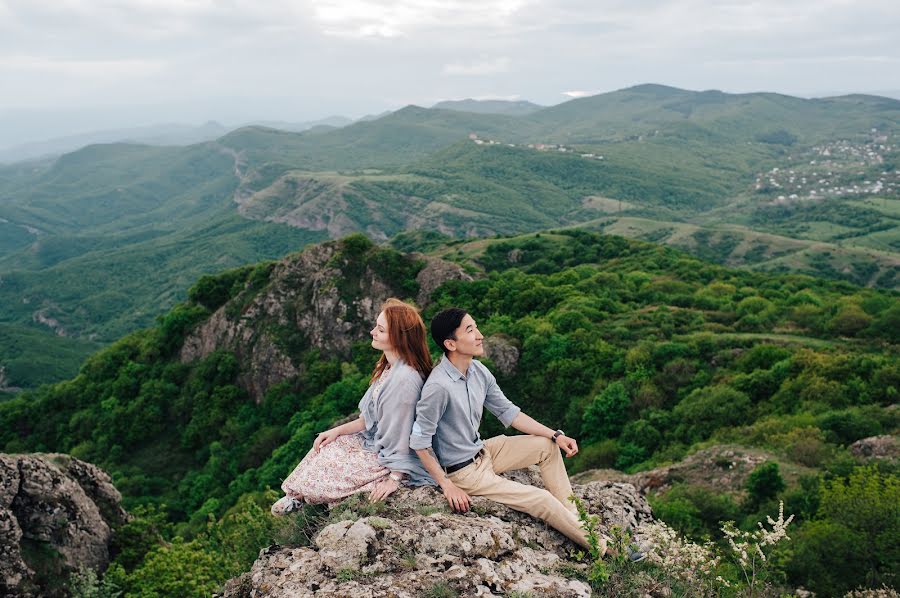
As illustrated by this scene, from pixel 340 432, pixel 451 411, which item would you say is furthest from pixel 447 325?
pixel 340 432

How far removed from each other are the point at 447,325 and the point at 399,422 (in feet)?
5.77

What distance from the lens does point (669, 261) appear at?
6812cm

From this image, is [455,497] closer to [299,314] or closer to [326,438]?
[326,438]

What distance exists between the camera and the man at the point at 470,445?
8570 mm

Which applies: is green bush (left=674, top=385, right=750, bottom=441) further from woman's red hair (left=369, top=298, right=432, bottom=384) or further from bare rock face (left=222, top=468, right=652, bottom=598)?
woman's red hair (left=369, top=298, right=432, bottom=384)

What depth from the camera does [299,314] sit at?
1959 inches

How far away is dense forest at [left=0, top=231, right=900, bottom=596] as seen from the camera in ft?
58.6

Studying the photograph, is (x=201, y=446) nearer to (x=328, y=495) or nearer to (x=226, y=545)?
(x=226, y=545)

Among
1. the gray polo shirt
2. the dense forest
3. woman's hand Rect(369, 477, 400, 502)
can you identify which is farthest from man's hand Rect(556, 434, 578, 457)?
the dense forest

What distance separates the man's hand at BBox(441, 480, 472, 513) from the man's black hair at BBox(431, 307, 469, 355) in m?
2.14

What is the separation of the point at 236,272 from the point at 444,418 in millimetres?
54931

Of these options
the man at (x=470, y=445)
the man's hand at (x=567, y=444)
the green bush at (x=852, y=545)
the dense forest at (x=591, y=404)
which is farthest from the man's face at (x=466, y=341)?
the green bush at (x=852, y=545)

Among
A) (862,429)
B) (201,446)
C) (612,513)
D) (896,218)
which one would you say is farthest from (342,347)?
(896,218)

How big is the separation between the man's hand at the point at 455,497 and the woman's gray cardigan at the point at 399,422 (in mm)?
663
